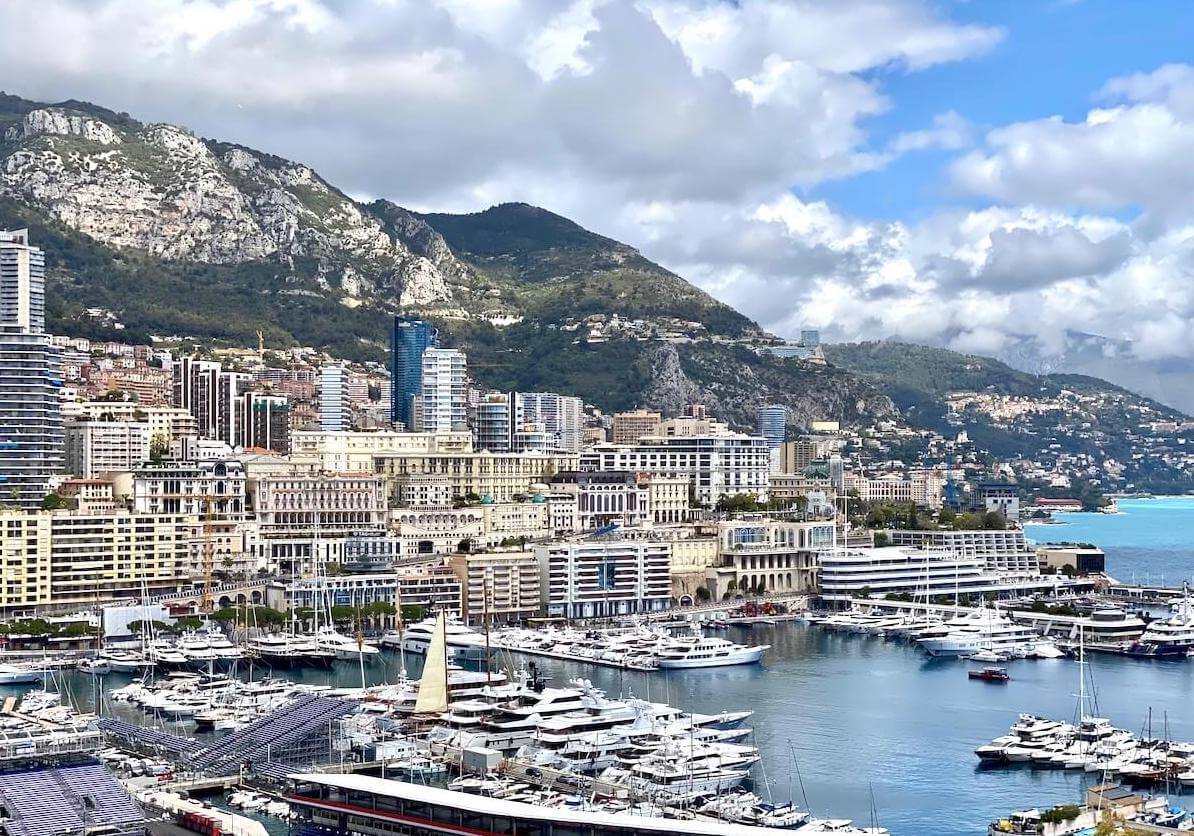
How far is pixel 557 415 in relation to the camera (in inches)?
4577

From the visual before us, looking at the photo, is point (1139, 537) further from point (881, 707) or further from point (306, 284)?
point (881, 707)

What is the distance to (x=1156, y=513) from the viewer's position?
177000 millimetres

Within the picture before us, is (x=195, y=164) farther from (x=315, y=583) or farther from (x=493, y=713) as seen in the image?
(x=493, y=713)

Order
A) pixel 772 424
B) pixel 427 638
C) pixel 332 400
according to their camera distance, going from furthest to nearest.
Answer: pixel 772 424 < pixel 332 400 < pixel 427 638

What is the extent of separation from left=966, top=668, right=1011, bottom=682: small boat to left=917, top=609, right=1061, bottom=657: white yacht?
4.57m

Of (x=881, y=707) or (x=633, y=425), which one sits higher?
(x=633, y=425)

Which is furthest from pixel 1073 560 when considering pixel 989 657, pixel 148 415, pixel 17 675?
pixel 17 675

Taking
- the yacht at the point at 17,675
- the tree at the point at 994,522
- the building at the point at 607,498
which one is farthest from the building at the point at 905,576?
the yacht at the point at 17,675

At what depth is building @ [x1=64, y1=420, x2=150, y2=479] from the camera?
276 feet

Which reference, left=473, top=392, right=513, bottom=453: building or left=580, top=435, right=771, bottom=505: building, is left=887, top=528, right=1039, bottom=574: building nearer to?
left=580, top=435, right=771, bottom=505: building

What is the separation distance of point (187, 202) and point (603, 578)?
7209 cm

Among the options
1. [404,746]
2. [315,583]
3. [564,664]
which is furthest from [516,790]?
[315,583]

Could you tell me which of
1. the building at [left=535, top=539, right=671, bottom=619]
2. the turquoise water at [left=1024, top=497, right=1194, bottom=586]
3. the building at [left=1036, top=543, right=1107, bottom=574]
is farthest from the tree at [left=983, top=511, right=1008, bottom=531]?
the building at [left=535, top=539, right=671, bottom=619]

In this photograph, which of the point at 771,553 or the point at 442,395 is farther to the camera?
the point at 442,395
